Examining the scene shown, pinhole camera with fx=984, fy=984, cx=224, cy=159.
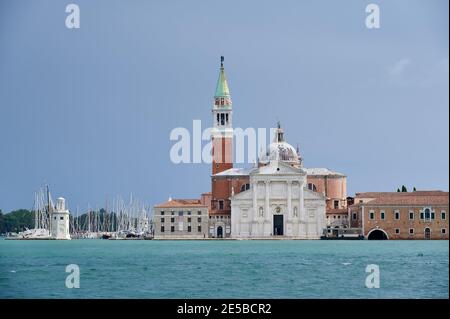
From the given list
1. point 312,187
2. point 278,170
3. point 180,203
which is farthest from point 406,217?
point 180,203

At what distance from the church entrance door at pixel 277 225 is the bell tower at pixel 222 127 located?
258 inches

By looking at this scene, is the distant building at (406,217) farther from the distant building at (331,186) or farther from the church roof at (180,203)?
the church roof at (180,203)

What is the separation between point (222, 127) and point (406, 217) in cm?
1484

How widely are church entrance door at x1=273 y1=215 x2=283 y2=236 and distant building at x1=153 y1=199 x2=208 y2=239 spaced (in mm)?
4632

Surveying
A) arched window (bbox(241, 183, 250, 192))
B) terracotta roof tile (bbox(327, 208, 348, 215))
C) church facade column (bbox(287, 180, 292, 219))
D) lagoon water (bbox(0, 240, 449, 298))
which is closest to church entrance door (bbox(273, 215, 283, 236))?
church facade column (bbox(287, 180, 292, 219))

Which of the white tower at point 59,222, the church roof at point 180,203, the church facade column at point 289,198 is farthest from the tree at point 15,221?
the church facade column at point 289,198

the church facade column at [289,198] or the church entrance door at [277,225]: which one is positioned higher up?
the church facade column at [289,198]

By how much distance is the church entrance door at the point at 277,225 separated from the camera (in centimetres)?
6334

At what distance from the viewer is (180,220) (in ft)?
213

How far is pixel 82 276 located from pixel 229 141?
43.4 metres

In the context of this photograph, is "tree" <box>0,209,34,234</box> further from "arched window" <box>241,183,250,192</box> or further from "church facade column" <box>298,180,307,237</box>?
"church facade column" <box>298,180,307,237</box>

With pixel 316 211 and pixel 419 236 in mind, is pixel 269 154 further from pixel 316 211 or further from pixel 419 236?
pixel 419 236
